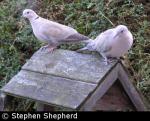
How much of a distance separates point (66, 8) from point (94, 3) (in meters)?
0.43

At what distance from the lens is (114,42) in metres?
3.41

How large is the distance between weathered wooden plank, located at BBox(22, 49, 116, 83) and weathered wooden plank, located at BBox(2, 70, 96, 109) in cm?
4

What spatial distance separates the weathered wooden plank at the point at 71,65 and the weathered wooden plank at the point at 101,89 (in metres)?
0.05

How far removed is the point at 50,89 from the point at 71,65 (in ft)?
0.85

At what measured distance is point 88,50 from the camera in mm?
3570

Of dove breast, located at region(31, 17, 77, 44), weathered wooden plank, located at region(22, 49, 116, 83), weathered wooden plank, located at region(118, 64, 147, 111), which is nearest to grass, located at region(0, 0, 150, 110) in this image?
dove breast, located at region(31, 17, 77, 44)

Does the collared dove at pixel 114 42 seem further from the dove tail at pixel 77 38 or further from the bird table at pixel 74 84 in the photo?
the dove tail at pixel 77 38

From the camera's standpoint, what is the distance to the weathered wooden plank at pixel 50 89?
3.07 metres

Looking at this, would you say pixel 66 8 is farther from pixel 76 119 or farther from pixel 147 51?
pixel 76 119

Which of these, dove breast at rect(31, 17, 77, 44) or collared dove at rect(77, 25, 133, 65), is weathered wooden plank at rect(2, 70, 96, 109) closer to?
collared dove at rect(77, 25, 133, 65)

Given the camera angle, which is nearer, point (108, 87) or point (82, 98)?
point (82, 98)

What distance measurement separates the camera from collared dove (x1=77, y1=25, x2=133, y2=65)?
3381 millimetres

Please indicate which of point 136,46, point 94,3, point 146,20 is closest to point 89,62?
point 136,46

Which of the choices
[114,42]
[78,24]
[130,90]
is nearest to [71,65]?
[114,42]
